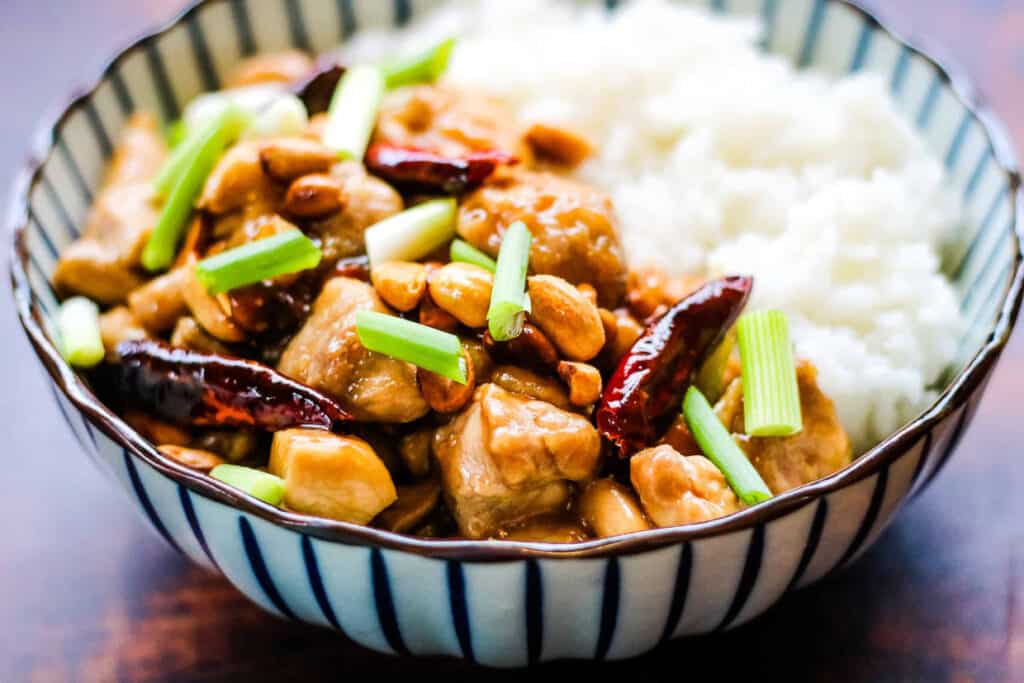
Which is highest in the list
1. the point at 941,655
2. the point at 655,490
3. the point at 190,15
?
the point at 190,15

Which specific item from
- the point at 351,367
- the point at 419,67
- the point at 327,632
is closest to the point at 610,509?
the point at 351,367

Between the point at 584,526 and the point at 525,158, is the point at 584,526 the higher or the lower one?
the lower one

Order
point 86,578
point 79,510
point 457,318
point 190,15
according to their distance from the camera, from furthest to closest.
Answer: point 190,15, point 79,510, point 86,578, point 457,318

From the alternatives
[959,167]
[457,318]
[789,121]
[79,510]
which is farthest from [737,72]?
[79,510]

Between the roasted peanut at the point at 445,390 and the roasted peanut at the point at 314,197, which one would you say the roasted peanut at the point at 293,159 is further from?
the roasted peanut at the point at 445,390

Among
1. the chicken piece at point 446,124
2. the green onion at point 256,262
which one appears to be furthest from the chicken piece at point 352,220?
the chicken piece at point 446,124

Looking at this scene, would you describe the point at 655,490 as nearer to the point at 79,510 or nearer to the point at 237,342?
the point at 237,342
